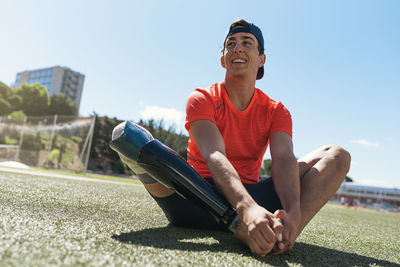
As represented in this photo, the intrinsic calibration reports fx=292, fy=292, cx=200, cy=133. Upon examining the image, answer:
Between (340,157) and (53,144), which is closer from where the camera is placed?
(340,157)

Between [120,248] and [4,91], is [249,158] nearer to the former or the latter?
[120,248]

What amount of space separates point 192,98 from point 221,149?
435 mm

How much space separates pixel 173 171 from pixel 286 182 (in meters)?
0.64

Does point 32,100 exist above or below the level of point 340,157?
below

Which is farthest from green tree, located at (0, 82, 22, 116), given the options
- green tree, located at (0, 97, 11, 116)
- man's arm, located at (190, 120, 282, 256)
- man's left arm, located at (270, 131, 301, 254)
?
man's left arm, located at (270, 131, 301, 254)

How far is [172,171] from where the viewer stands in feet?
4.80

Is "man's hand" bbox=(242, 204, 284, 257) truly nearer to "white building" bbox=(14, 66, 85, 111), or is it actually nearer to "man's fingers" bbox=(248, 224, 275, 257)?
"man's fingers" bbox=(248, 224, 275, 257)

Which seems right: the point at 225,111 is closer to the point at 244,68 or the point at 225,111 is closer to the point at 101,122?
the point at 244,68

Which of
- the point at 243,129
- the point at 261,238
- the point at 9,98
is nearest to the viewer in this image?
the point at 261,238

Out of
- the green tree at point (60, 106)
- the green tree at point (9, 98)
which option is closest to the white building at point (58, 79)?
the green tree at point (60, 106)

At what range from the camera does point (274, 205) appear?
5.95 feet

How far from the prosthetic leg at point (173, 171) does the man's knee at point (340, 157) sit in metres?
0.77


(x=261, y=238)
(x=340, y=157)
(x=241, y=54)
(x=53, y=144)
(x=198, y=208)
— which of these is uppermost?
(x=241, y=54)

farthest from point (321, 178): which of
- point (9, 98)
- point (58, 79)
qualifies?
point (58, 79)
